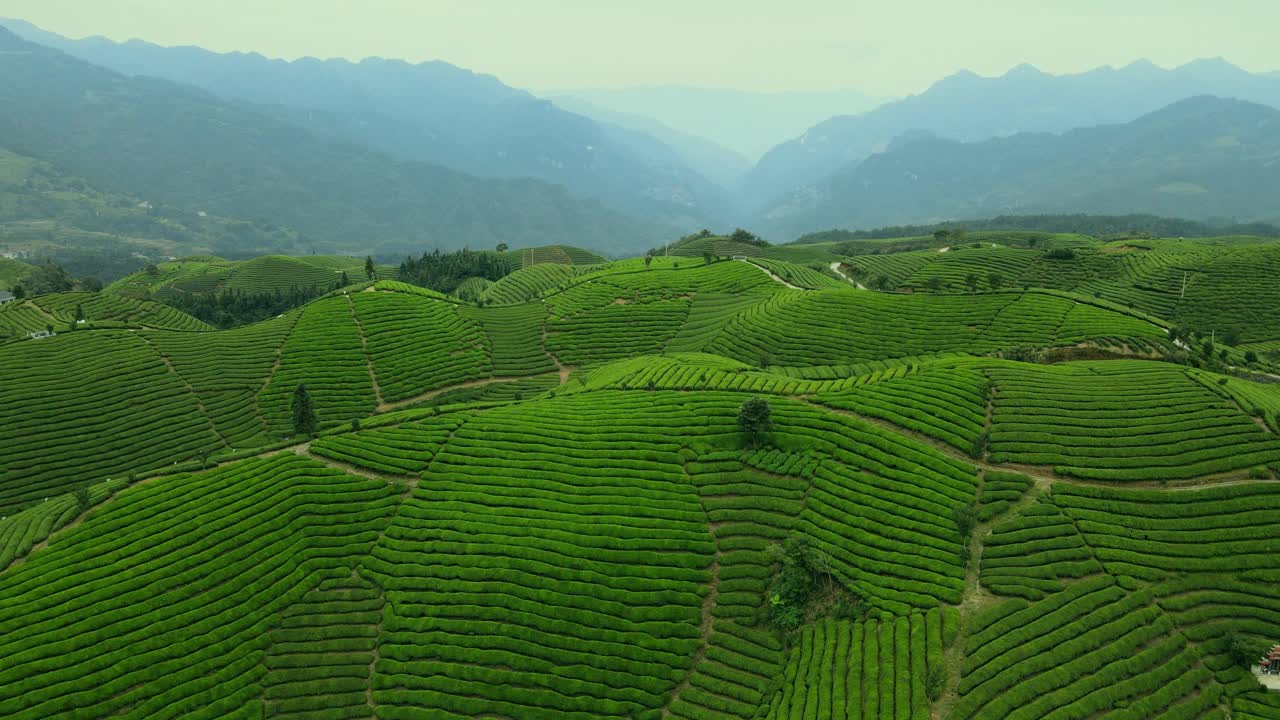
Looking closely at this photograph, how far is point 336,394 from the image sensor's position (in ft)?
289

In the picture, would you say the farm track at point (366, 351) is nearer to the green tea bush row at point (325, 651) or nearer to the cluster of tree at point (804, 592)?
the green tea bush row at point (325, 651)

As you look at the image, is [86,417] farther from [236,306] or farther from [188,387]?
[236,306]

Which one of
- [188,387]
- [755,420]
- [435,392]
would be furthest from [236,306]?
[755,420]

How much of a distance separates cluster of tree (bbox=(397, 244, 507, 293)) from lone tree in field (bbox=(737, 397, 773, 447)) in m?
123

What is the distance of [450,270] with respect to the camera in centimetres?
17825

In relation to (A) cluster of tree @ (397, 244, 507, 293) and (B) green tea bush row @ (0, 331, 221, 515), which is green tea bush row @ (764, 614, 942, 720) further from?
(A) cluster of tree @ (397, 244, 507, 293)

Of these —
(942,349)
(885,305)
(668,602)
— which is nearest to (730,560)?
(668,602)

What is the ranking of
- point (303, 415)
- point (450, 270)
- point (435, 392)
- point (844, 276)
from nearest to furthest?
point (303, 415) → point (435, 392) → point (844, 276) → point (450, 270)

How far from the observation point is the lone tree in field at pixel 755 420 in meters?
56.5

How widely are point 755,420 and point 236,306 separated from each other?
450 feet

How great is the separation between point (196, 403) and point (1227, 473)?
331 feet

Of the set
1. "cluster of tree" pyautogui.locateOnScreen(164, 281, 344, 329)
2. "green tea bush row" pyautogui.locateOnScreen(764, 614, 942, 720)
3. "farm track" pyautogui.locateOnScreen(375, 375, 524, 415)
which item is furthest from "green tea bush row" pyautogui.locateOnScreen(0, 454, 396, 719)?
"cluster of tree" pyautogui.locateOnScreen(164, 281, 344, 329)

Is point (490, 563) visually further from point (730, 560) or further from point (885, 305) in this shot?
point (885, 305)

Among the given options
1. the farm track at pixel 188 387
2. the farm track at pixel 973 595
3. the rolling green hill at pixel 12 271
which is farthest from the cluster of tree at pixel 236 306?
the farm track at pixel 973 595
